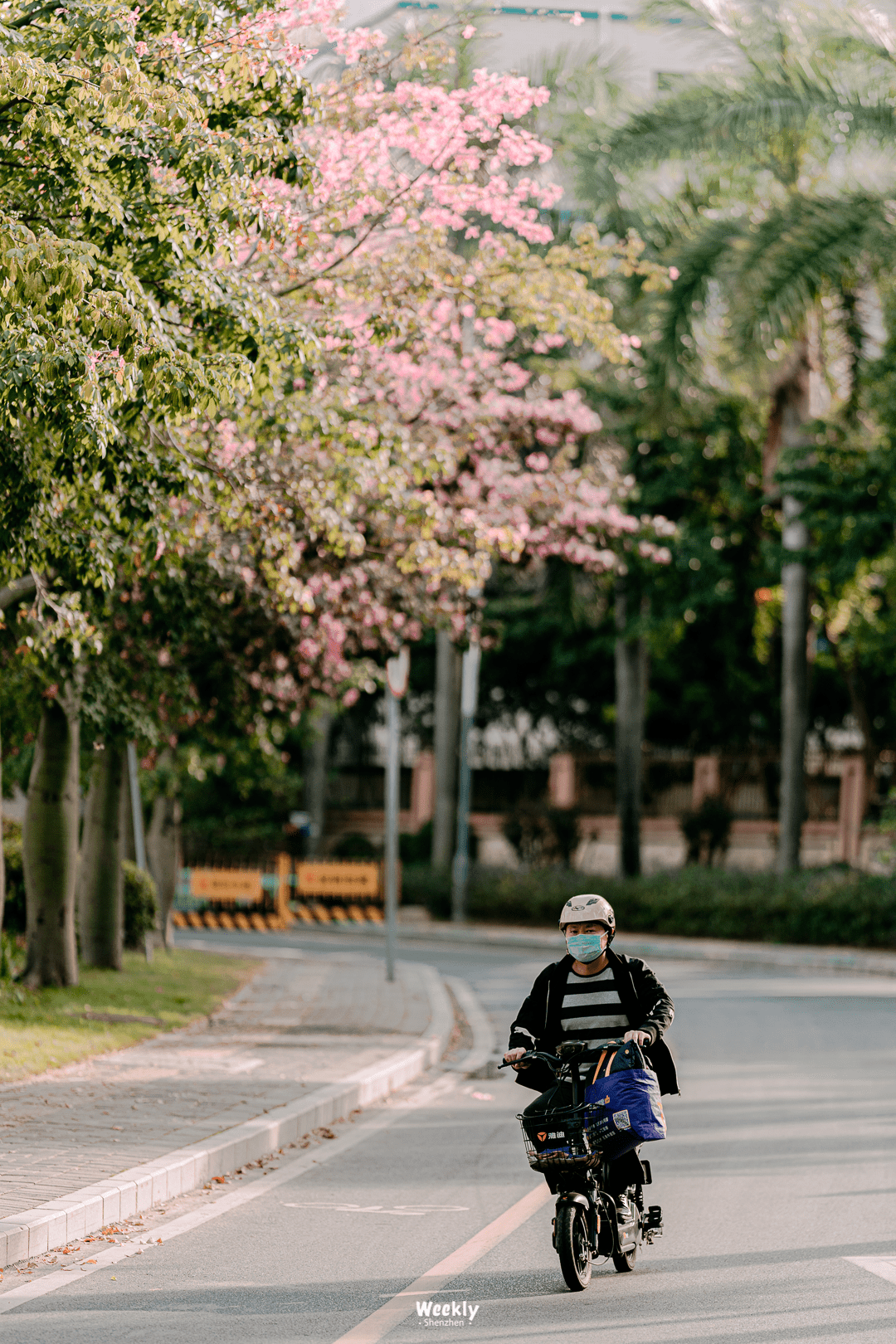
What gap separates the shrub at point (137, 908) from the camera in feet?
66.4

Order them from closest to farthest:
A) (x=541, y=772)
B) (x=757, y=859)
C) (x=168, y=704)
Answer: (x=168, y=704) < (x=757, y=859) < (x=541, y=772)

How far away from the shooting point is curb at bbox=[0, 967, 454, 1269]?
6609 mm

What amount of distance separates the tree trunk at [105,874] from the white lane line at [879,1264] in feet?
38.3

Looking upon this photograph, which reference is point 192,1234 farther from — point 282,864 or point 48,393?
point 282,864

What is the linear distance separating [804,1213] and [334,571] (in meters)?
8.29

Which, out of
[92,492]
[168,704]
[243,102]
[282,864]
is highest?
[243,102]

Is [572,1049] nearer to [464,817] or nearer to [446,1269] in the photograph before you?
[446,1269]

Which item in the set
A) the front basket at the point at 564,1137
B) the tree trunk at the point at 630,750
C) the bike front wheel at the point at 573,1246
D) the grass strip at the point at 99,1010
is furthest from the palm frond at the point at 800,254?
the bike front wheel at the point at 573,1246

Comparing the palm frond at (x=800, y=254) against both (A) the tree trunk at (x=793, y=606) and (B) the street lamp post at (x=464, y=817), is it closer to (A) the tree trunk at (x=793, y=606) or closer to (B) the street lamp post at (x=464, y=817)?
(A) the tree trunk at (x=793, y=606)

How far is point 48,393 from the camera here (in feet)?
26.2

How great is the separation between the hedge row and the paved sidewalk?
37.5 feet

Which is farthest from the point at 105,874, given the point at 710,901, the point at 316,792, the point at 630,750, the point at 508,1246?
the point at 316,792

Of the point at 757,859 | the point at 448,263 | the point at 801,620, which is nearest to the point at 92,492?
the point at 448,263

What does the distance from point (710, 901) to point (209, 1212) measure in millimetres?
22512
